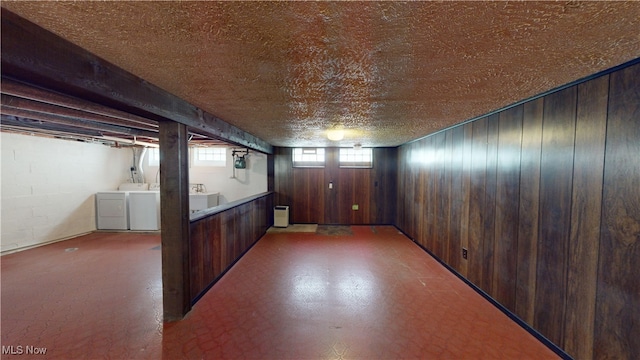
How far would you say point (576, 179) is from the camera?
1580 mm

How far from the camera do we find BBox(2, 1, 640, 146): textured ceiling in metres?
0.84

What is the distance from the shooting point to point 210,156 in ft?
20.3

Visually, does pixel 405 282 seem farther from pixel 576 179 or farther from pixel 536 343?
pixel 576 179

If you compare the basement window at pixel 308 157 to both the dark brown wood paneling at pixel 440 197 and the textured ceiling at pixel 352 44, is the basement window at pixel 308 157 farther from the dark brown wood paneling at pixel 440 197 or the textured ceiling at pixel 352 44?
the textured ceiling at pixel 352 44

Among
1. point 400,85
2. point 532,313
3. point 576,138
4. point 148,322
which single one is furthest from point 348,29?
point 148,322

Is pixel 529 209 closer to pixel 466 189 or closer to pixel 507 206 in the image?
pixel 507 206

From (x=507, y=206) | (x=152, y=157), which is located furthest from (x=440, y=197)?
(x=152, y=157)

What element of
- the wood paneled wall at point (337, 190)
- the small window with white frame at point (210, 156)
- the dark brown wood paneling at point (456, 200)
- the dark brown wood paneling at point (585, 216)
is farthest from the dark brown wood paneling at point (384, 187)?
the small window with white frame at point (210, 156)

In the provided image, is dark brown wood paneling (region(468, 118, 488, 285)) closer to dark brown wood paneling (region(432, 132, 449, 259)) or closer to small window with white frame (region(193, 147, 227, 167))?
→ dark brown wood paneling (region(432, 132, 449, 259))

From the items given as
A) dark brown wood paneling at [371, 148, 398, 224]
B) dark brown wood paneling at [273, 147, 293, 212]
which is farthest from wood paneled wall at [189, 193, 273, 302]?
dark brown wood paneling at [371, 148, 398, 224]

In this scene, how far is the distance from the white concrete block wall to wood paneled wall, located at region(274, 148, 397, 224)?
4089 mm

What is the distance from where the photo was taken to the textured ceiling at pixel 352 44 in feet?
2.76

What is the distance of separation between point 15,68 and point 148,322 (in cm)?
215

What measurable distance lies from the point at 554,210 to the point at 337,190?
4.27 metres
